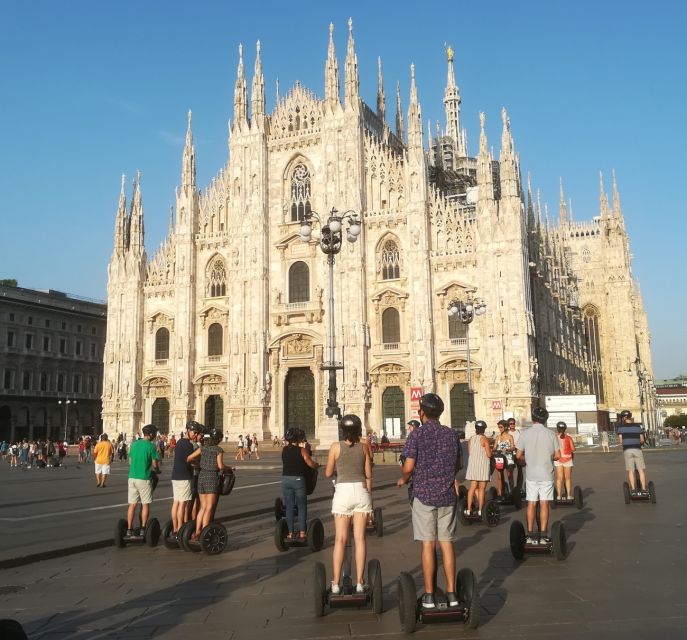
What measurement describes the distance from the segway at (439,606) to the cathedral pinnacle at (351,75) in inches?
1573

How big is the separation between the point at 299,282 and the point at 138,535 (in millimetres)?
34503

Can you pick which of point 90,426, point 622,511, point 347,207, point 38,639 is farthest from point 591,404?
point 90,426

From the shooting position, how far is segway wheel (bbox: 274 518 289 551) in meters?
8.96

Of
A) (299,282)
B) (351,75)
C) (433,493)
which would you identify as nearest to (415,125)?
(351,75)

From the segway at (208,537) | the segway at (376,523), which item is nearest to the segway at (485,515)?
the segway at (376,523)

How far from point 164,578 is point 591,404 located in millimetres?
33275

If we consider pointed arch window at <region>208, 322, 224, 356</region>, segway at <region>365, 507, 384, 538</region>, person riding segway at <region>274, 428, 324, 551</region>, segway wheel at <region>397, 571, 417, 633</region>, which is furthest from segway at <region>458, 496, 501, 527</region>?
pointed arch window at <region>208, 322, 224, 356</region>

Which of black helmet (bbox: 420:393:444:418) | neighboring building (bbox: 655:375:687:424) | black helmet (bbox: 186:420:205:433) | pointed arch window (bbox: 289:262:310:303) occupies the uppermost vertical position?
pointed arch window (bbox: 289:262:310:303)

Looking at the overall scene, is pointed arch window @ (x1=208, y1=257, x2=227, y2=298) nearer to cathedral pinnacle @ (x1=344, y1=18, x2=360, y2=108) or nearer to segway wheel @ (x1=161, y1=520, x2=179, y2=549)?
cathedral pinnacle @ (x1=344, y1=18, x2=360, y2=108)

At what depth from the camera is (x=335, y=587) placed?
6051mm

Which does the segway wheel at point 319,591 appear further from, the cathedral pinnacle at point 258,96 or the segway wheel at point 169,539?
the cathedral pinnacle at point 258,96

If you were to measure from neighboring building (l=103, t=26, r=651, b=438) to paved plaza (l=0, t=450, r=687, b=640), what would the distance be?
2725 cm

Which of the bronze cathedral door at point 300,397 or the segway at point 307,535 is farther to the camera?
the bronze cathedral door at point 300,397

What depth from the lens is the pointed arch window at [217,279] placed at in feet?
150
